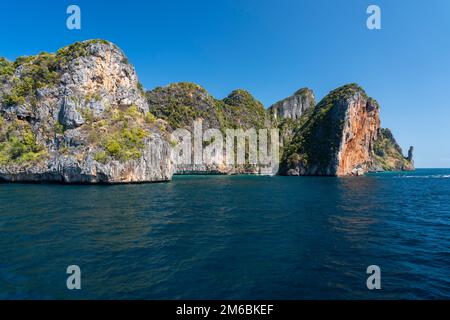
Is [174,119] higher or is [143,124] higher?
[174,119]

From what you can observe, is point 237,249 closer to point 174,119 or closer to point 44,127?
point 44,127

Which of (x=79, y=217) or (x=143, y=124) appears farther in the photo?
(x=143, y=124)

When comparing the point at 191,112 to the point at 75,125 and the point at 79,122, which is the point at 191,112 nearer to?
the point at 79,122

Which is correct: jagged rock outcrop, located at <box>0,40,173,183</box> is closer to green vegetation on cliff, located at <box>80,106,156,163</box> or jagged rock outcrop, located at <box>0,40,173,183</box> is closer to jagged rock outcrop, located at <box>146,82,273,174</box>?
green vegetation on cliff, located at <box>80,106,156,163</box>

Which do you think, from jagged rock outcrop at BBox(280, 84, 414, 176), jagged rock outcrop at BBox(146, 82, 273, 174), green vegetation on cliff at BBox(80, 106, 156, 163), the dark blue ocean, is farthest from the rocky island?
jagged rock outcrop at BBox(280, 84, 414, 176)

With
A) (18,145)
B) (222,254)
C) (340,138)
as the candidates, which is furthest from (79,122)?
(340,138)

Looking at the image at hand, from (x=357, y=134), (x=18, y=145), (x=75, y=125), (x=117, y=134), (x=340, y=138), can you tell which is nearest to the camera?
(x=18, y=145)
